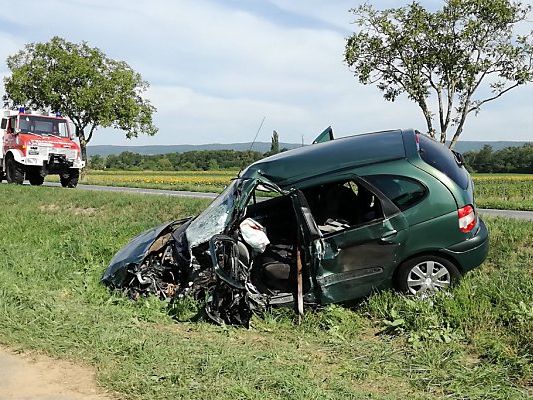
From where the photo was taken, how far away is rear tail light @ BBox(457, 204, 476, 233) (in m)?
6.04

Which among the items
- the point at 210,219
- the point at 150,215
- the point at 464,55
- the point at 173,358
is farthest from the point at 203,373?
the point at 464,55

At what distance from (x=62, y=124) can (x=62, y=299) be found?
47.5ft

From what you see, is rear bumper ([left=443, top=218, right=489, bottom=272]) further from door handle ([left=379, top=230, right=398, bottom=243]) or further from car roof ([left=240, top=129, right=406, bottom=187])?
car roof ([left=240, top=129, right=406, bottom=187])

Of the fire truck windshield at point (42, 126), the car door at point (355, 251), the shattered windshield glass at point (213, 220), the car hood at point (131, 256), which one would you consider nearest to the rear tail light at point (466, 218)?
the car door at point (355, 251)

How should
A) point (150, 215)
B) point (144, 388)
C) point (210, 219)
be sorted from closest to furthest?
point (144, 388) → point (210, 219) → point (150, 215)

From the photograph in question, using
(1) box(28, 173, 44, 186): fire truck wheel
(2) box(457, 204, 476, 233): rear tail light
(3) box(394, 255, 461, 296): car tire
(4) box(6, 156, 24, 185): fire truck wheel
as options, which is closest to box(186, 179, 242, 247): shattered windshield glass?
(3) box(394, 255, 461, 296): car tire

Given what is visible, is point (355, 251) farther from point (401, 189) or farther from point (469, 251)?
point (469, 251)

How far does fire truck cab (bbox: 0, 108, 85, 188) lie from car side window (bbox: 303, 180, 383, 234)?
1470cm

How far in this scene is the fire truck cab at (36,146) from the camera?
771 inches

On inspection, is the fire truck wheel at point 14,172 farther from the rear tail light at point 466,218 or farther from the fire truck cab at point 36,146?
the rear tail light at point 466,218

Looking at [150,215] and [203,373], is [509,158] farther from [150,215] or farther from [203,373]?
[203,373]

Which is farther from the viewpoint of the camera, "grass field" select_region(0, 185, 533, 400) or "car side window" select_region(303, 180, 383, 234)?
"car side window" select_region(303, 180, 383, 234)

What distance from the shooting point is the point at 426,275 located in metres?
6.13

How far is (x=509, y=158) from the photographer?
159 feet
